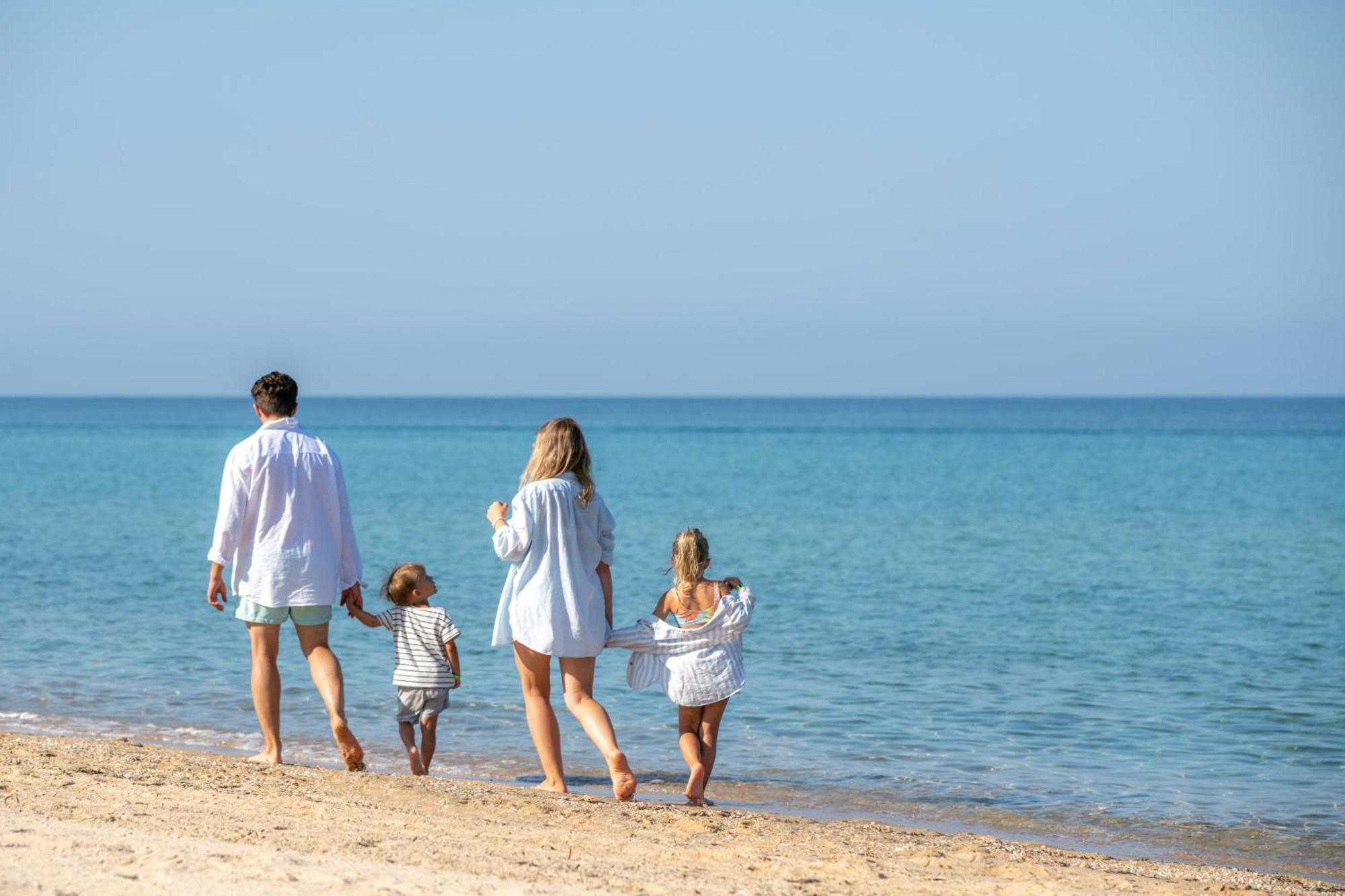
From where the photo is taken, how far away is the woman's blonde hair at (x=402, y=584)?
256 inches

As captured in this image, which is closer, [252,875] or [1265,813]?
[252,875]

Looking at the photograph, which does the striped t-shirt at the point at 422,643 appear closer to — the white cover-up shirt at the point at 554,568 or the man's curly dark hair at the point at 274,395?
the white cover-up shirt at the point at 554,568

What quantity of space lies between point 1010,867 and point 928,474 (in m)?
35.2

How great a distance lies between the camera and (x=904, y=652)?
11.1 metres

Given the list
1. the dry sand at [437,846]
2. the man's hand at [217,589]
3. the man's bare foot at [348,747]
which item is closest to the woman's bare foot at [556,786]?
the dry sand at [437,846]

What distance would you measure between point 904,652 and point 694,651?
17.6 ft

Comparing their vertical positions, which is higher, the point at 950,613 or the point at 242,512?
the point at 242,512

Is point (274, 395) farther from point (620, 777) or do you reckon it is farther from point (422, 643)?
point (620, 777)

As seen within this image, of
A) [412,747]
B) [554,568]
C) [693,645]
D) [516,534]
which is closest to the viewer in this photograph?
[516,534]

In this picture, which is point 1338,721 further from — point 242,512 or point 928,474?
point 928,474

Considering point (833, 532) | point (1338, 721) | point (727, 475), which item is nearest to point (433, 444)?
point (727, 475)

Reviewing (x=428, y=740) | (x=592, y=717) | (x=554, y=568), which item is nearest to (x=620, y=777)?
(x=592, y=717)

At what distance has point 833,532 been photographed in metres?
22.2

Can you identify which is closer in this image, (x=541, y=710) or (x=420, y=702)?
(x=541, y=710)
